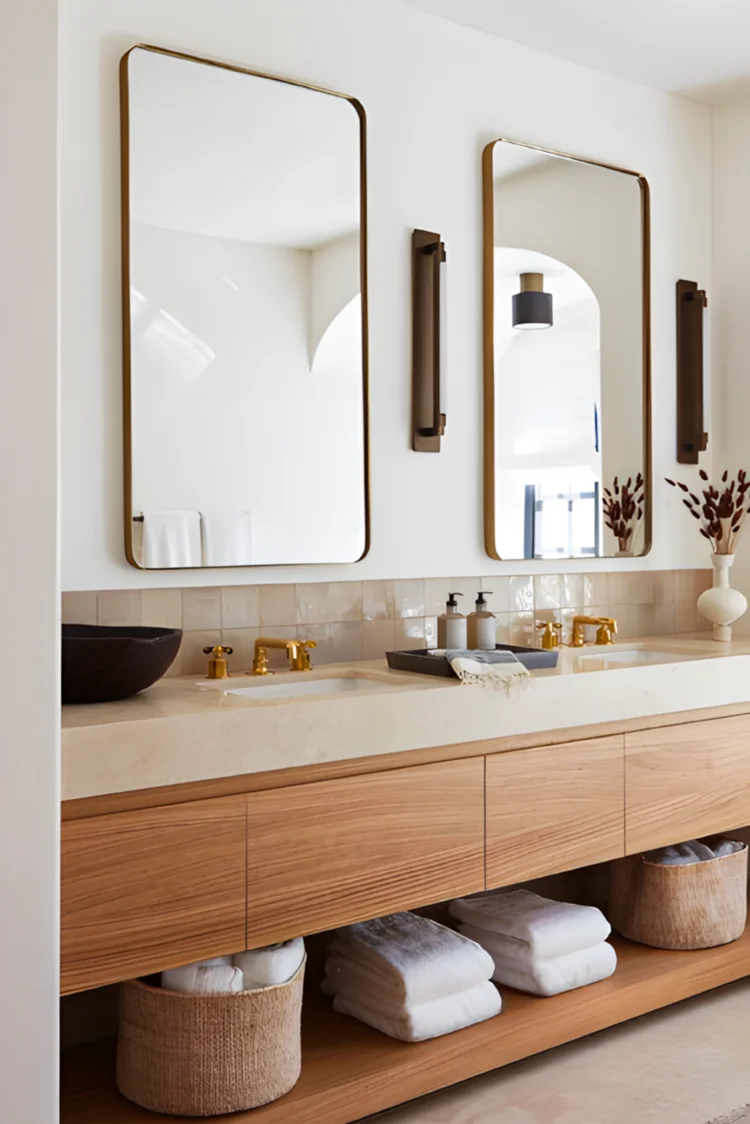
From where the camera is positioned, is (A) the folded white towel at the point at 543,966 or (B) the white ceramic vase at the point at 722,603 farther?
(B) the white ceramic vase at the point at 722,603

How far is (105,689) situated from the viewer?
83.4 inches

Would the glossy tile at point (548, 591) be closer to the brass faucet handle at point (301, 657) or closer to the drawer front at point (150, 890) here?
the brass faucet handle at point (301, 657)

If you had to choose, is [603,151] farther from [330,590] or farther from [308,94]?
[330,590]

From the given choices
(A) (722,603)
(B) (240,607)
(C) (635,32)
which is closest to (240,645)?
(B) (240,607)

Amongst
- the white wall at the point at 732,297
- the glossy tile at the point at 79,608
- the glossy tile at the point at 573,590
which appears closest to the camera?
the glossy tile at the point at 79,608

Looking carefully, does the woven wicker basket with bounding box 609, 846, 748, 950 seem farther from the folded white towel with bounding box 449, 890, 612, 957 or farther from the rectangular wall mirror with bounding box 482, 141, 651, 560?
the rectangular wall mirror with bounding box 482, 141, 651, 560

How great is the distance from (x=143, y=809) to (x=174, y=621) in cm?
71

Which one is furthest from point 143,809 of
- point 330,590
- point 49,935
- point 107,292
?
point 107,292

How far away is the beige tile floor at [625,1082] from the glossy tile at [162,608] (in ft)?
3.76

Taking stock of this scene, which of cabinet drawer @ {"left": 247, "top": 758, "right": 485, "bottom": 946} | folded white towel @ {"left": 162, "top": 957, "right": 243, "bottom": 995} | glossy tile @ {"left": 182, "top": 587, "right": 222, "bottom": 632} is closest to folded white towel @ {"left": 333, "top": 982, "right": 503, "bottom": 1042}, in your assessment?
cabinet drawer @ {"left": 247, "top": 758, "right": 485, "bottom": 946}

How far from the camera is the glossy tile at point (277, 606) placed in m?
2.76

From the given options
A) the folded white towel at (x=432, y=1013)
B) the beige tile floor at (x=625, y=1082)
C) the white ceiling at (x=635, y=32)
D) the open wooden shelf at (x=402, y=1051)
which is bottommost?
the beige tile floor at (x=625, y=1082)

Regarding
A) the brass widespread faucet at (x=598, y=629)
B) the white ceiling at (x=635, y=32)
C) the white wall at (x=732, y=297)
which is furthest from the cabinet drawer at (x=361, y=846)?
the white ceiling at (x=635, y=32)

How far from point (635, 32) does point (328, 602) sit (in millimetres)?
1790
